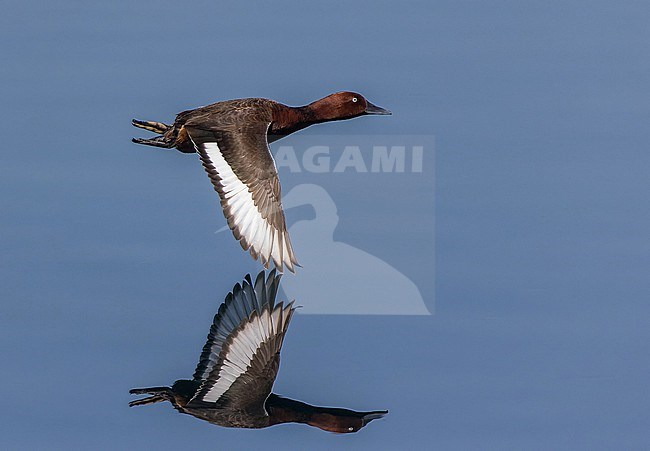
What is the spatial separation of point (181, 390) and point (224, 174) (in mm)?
1604

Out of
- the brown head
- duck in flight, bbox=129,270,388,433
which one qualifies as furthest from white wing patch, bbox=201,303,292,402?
the brown head

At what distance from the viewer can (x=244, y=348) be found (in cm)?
735

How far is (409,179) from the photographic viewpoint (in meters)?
9.16

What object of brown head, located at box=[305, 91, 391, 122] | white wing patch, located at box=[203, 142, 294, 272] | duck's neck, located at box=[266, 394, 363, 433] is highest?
brown head, located at box=[305, 91, 391, 122]

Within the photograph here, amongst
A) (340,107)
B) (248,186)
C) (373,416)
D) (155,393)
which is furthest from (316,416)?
(340,107)

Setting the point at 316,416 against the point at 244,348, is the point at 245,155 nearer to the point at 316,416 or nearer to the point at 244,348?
the point at 244,348

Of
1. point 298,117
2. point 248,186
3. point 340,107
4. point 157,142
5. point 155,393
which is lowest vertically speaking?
point 155,393

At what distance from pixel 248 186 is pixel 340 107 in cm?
156

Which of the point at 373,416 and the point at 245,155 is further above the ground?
the point at 245,155

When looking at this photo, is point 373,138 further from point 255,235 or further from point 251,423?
point 251,423

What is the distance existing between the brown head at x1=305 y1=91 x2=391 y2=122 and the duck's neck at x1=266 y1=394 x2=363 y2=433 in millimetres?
2903

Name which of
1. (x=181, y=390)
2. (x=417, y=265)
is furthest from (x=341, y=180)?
(x=181, y=390)

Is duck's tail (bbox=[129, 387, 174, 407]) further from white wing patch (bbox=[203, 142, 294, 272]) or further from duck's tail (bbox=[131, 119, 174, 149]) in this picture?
duck's tail (bbox=[131, 119, 174, 149])

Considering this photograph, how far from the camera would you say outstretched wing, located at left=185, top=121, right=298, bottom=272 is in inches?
310
